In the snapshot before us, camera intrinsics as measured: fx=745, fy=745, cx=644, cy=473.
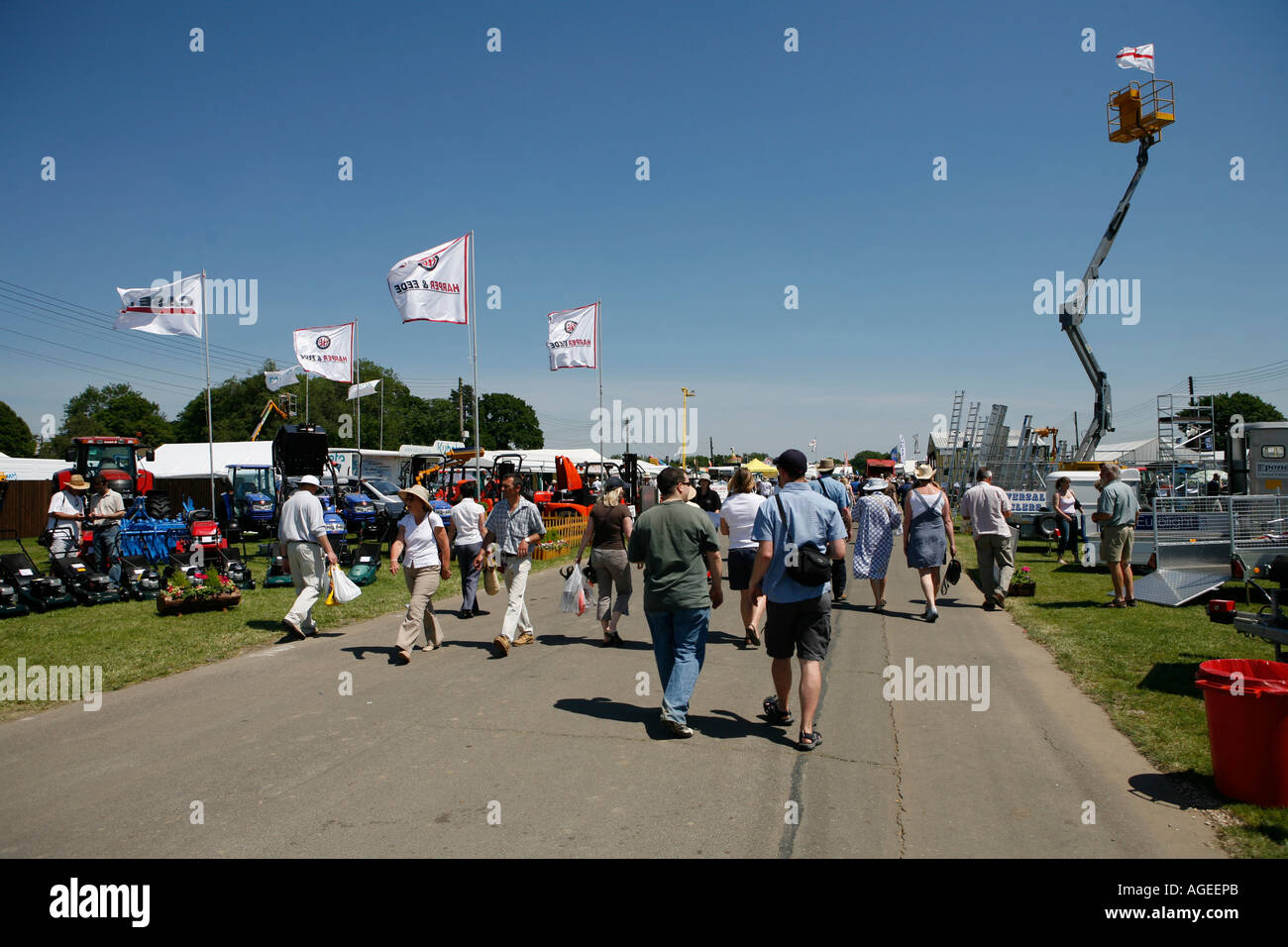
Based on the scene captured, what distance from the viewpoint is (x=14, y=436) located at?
74875 mm

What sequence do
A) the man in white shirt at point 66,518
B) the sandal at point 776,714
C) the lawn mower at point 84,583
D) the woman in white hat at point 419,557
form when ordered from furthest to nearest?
the man in white shirt at point 66,518 < the lawn mower at point 84,583 < the woman in white hat at point 419,557 < the sandal at point 776,714

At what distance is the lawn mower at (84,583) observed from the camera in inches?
438

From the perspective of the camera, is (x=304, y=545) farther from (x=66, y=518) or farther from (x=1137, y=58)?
(x=1137, y=58)

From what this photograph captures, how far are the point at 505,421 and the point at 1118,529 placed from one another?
9717 cm

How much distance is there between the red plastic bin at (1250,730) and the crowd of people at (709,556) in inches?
85.2

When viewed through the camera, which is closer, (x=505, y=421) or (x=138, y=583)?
(x=138, y=583)

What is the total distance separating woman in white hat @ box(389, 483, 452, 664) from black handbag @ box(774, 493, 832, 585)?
4.17 metres

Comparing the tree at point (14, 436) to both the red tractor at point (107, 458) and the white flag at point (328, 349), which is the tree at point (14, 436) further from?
the white flag at point (328, 349)

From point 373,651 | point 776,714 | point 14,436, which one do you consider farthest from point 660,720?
point 14,436

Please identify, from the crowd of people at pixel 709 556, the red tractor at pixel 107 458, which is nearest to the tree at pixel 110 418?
the red tractor at pixel 107 458

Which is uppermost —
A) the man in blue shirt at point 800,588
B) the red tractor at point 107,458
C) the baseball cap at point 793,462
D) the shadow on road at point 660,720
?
the red tractor at point 107,458

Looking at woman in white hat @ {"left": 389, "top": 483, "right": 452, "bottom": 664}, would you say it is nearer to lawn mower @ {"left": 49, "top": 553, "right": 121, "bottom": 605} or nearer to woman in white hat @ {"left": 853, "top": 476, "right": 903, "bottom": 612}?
woman in white hat @ {"left": 853, "top": 476, "right": 903, "bottom": 612}
